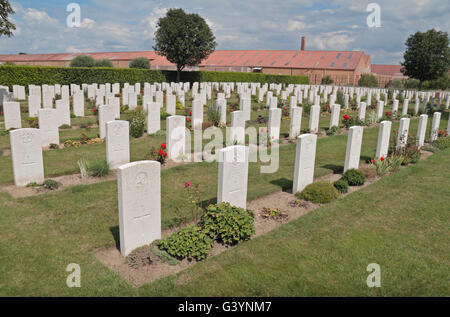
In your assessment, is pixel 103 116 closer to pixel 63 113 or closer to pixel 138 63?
pixel 63 113

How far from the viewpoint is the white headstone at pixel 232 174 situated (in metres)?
5.87

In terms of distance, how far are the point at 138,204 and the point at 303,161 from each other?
398 centimetres

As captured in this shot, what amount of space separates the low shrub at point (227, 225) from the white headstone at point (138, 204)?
0.83 metres

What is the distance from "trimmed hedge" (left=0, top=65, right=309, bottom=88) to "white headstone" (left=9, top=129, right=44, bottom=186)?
22.1 meters

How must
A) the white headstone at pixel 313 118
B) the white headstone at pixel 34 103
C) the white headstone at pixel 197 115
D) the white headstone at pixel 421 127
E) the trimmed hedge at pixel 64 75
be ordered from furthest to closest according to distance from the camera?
1. the trimmed hedge at pixel 64 75
2. the white headstone at pixel 34 103
3. the white headstone at pixel 313 118
4. the white headstone at pixel 197 115
5. the white headstone at pixel 421 127

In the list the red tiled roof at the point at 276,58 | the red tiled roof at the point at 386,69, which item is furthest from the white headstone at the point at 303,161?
the red tiled roof at the point at 386,69

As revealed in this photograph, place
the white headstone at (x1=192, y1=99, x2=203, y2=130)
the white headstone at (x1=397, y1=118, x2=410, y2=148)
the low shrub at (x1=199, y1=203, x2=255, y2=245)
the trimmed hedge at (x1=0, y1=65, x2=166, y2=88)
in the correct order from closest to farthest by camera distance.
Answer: the low shrub at (x1=199, y1=203, x2=255, y2=245) → the white headstone at (x1=397, y1=118, x2=410, y2=148) → the white headstone at (x1=192, y1=99, x2=203, y2=130) → the trimmed hedge at (x1=0, y1=65, x2=166, y2=88)

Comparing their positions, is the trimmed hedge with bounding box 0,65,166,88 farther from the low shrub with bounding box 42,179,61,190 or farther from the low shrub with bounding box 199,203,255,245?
the low shrub with bounding box 199,203,255,245

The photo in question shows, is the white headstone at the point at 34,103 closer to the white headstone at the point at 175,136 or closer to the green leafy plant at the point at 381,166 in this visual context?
the white headstone at the point at 175,136

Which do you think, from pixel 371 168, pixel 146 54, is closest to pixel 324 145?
pixel 371 168

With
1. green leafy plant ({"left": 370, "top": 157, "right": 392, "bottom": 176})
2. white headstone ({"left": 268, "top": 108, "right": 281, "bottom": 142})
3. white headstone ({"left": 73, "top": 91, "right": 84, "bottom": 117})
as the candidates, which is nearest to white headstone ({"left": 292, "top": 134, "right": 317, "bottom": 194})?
green leafy plant ({"left": 370, "top": 157, "right": 392, "bottom": 176})

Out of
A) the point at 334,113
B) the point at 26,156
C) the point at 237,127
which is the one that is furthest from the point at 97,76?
the point at 26,156

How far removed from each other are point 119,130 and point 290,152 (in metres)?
5.75

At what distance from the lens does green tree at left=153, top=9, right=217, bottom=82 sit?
36844 mm
